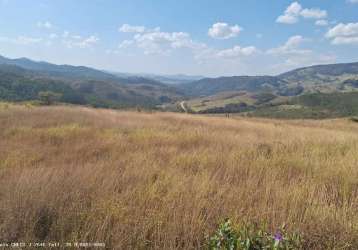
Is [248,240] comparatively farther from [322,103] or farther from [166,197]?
[322,103]

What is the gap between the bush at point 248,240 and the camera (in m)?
2.29

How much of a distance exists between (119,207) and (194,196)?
0.94m

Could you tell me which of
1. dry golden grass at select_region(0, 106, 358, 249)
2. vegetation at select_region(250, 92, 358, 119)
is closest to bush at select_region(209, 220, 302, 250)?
dry golden grass at select_region(0, 106, 358, 249)

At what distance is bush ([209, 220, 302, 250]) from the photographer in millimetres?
2295

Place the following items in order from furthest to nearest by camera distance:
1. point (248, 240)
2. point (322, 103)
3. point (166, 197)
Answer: point (322, 103)
point (166, 197)
point (248, 240)

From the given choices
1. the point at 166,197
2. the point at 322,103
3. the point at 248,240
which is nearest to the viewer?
the point at 248,240

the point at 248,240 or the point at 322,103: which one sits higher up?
the point at 248,240

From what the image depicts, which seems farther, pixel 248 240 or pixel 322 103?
pixel 322 103

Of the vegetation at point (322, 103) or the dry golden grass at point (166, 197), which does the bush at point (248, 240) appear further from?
the vegetation at point (322, 103)

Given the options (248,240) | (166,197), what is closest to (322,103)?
(166,197)

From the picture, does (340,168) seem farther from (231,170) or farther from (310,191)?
(231,170)

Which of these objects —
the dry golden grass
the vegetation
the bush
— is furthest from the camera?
the vegetation

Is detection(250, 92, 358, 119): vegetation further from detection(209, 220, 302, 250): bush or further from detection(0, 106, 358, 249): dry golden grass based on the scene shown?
detection(209, 220, 302, 250): bush

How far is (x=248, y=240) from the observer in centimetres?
231
